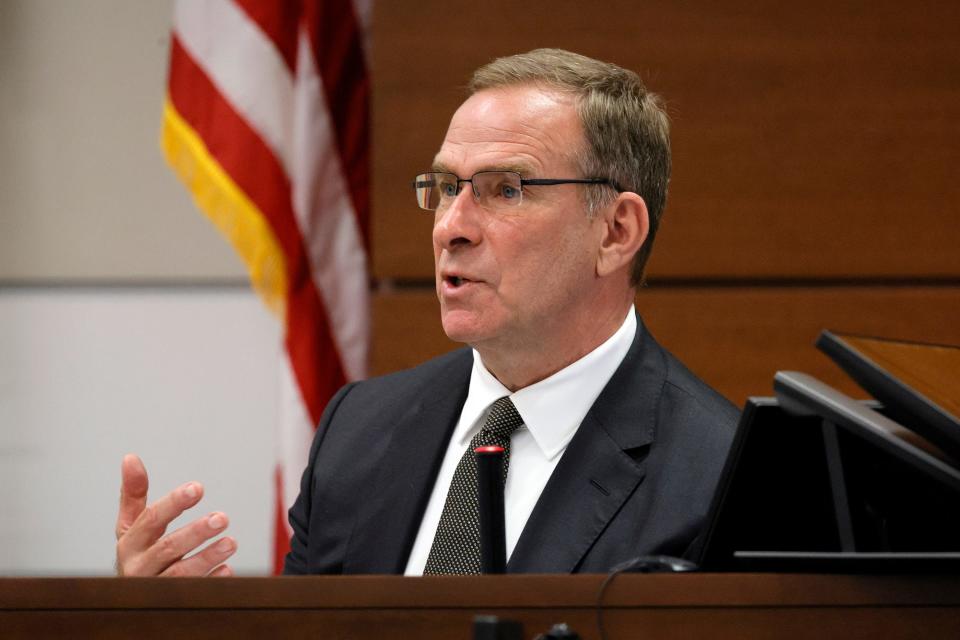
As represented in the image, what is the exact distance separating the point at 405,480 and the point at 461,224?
0.44m

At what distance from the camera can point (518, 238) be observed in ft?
6.28

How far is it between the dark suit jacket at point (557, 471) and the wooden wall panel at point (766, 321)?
93cm

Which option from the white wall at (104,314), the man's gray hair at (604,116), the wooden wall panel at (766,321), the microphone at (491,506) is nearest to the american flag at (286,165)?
the white wall at (104,314)

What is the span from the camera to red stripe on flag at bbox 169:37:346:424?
306 centimetres

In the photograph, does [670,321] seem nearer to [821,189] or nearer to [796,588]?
[821,189]

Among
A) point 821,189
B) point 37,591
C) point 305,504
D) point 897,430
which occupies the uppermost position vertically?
point 821,189

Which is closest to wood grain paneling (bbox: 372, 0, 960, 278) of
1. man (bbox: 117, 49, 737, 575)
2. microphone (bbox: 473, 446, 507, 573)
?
man (bbox: 117, 49, 737, 575)

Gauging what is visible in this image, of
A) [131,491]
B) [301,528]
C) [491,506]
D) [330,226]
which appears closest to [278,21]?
[330,226]

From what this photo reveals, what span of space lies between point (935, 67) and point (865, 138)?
263 millimetres

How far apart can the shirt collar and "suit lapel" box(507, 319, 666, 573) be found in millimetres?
32

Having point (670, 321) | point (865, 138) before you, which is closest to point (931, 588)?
point (670, 321)

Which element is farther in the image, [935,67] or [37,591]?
[935,67]

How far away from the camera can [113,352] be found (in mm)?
3412

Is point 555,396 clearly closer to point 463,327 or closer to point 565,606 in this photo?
point 463,327
